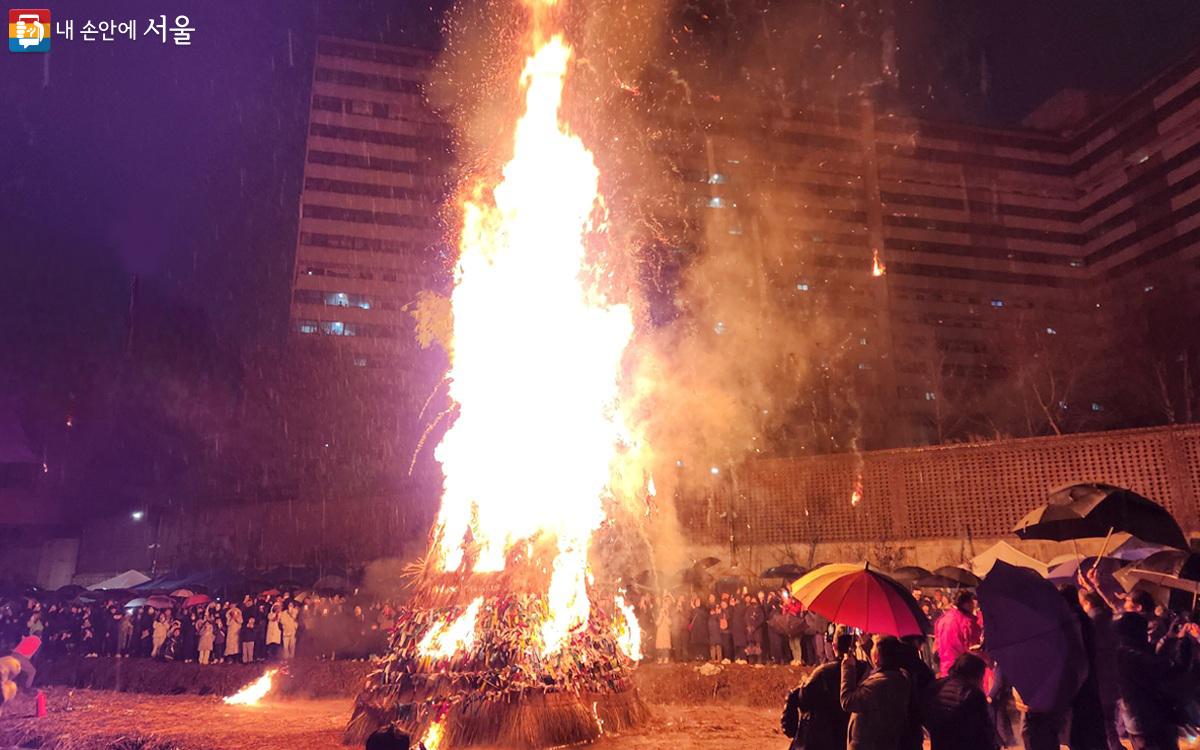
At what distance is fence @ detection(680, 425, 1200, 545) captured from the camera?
19.3 metres

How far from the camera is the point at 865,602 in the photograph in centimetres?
495

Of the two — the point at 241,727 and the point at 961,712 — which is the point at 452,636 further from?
the point at 961,712

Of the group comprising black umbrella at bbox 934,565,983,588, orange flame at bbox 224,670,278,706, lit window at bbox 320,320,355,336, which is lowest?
orange flame at bbox 224,670,278,706

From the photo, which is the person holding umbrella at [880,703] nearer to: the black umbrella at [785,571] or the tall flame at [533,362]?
the tall flame at [533,362]

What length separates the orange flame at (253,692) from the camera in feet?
44.7

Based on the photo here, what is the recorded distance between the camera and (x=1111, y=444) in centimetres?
2009

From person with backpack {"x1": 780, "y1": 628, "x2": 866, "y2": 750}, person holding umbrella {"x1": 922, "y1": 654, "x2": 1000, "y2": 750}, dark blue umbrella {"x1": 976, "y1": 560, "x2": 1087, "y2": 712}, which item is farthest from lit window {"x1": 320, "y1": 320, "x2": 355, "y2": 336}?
person holding umbrella {"x1": 922, "y1": 654, "x2": 1000, "y2": 750}

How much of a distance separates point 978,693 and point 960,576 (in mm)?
13648

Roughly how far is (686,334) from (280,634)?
662 inches

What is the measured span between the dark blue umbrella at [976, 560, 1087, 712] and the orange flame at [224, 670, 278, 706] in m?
12.7

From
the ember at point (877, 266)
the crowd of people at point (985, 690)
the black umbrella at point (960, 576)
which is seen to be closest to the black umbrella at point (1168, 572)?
the crowd of people at point (985, 690)

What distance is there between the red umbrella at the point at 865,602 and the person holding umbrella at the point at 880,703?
0.31m

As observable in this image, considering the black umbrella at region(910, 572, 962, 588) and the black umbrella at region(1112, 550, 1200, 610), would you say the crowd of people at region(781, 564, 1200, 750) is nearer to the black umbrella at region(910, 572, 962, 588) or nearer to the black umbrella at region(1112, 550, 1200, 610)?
the black umbrella at region(1112, 550, 1200, 610)

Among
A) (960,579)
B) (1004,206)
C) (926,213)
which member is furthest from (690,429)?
(1004,206)
